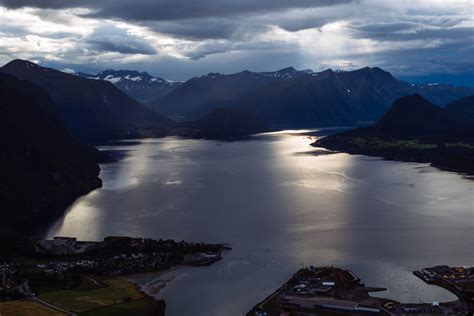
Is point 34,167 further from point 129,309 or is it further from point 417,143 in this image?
point 417,143

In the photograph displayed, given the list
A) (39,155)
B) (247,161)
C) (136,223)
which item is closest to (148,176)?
(39,155)

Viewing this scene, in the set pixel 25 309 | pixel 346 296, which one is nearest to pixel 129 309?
pixel 25 309

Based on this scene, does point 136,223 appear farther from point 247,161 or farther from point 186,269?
point 247,161

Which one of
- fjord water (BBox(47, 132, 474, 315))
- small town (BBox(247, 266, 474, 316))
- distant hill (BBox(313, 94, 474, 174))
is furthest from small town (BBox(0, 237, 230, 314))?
distant hill (BBox(313, 94, 474, 174))

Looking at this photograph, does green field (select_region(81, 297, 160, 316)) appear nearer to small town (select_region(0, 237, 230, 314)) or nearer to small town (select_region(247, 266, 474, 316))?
small town (select_region(0, 237, 230, 314))

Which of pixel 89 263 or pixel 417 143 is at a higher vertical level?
pixel 417 143

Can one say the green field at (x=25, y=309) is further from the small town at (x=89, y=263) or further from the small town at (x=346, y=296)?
the small town at (x=346, y=296)
